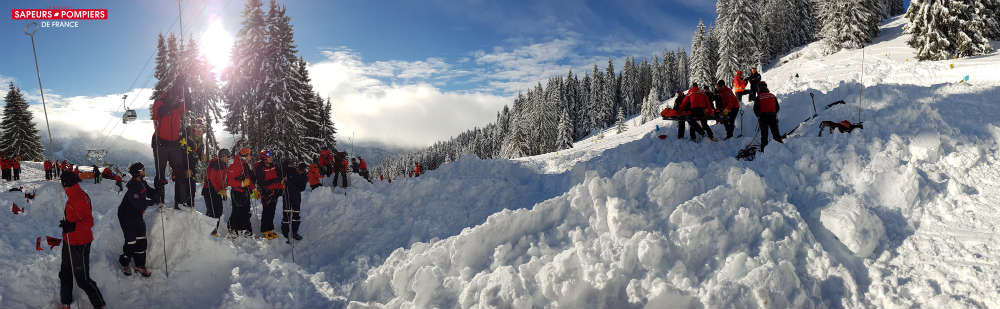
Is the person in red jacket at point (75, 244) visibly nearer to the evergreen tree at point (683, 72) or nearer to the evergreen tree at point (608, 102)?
the evergreen tree at point (608, 102)

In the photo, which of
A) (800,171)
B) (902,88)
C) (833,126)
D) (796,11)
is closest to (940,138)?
(833,126)

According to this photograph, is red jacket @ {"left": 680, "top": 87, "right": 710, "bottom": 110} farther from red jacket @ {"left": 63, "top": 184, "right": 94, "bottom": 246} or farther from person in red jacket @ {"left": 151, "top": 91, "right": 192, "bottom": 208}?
red jacket @ {"left": 63, "top": 184, "right": 94, "bottom": 246}

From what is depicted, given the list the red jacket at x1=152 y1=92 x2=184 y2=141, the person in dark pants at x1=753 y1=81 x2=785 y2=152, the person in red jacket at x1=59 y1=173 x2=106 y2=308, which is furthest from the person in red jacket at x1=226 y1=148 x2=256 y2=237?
the person in dark pants at x1=753 y1=81 x2=785 y2=152

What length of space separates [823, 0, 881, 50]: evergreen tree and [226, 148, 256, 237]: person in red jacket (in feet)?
141

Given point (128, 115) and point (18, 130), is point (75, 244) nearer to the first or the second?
point (128, 115)

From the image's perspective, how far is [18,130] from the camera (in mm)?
33281

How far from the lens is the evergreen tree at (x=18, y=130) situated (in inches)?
1293

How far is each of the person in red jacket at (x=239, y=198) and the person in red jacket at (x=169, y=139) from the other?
0.75 metres

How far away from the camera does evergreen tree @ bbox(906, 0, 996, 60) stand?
19625 mm

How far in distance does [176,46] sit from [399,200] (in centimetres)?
2707

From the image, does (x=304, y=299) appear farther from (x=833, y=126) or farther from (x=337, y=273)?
A: (x=833, y=126)

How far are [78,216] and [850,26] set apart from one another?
4624 cm

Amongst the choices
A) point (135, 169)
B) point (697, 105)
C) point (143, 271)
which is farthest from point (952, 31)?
point (143, 271)

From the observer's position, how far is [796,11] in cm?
5584
